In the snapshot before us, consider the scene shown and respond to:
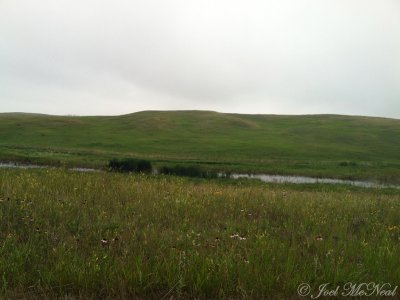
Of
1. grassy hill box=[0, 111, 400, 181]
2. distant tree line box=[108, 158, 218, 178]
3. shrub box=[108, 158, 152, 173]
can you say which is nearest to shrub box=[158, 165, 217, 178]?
distant tree line box=[108, 158, 218, 178]

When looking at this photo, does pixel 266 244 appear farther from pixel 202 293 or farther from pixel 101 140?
pixel 101 140

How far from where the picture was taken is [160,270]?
555 cm

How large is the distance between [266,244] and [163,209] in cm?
363

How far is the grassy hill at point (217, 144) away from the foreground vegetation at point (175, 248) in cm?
3045

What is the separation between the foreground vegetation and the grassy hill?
3045cm

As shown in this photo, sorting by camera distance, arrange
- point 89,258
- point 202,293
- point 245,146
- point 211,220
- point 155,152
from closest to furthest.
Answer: point 202,293, point 89,258, point 211,220, point 155,152, point 245,146

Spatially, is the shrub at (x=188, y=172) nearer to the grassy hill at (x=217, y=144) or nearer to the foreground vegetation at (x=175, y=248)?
the grassy hill at (x=217, y=144)

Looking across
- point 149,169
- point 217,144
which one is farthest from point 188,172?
point 217,144

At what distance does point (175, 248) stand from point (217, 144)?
60.8 metres

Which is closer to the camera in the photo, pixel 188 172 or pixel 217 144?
pixel 188 172

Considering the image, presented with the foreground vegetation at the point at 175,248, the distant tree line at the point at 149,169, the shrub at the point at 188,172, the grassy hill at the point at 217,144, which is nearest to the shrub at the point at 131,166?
the distant tree line at the point at 149,169

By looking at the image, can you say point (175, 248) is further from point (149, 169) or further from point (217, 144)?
point (217, 144)

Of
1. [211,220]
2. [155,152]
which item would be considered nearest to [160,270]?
[211,220]

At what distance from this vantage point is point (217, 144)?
220ft
